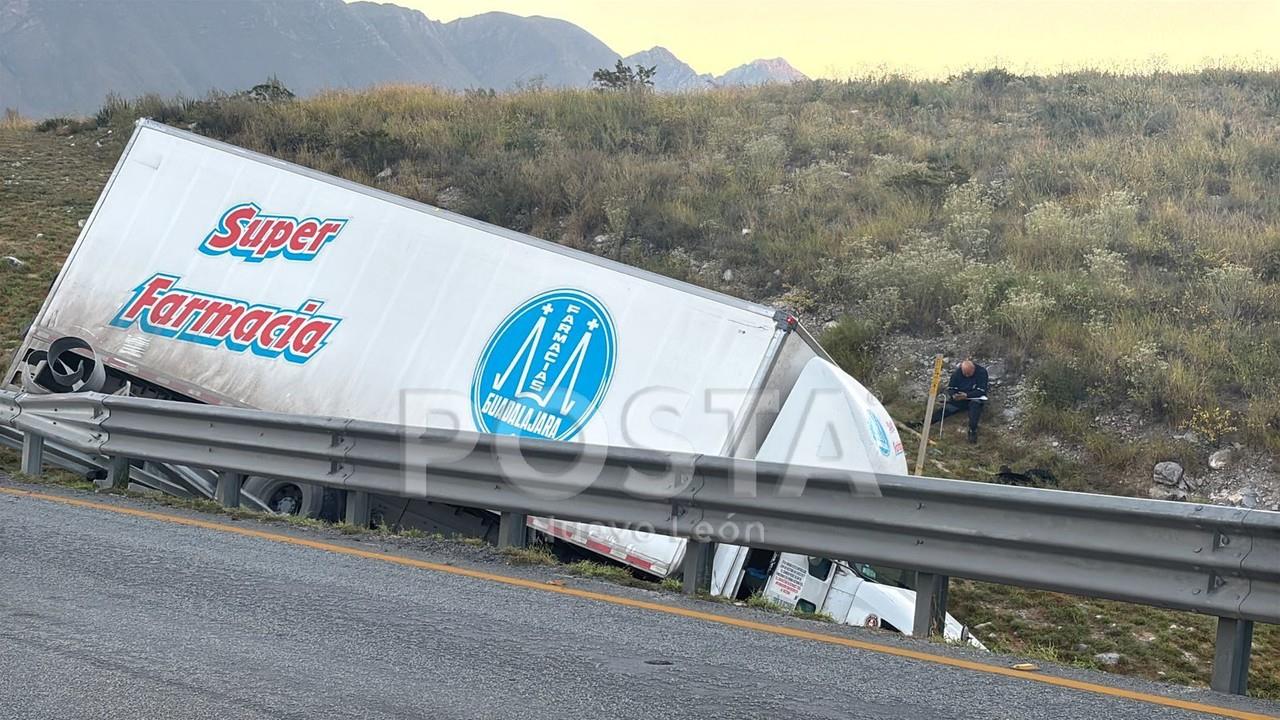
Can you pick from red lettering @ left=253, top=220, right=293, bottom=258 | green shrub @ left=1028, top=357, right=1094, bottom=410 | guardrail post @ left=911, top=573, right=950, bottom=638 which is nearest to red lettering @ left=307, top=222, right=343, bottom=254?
red lettering @ left=253, top=220, right=293, bottom=258

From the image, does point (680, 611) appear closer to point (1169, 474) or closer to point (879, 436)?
point (879, 436)

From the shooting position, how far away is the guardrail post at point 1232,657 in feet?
17.9

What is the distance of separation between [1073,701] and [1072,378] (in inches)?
424

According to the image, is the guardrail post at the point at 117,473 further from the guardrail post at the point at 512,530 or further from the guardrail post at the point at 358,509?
the guardrail post at the point at 512,530

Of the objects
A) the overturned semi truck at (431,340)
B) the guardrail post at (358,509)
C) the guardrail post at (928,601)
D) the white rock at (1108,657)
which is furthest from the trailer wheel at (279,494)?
the white rock at (1108,657)

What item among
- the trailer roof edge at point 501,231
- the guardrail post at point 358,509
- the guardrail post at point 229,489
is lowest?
the guardrail post at point 229,489

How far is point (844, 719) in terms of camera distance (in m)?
4.46

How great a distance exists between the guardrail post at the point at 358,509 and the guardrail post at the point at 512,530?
3.46ft

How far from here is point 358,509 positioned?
830 cm

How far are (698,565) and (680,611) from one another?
28.4 inches

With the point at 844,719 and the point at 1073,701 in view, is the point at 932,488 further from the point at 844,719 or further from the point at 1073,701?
the point at 844,719

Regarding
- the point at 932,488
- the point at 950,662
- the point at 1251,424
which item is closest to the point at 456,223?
the point at 932,488

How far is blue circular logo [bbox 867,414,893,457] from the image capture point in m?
9.28

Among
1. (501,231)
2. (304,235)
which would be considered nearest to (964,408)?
(501,231)
